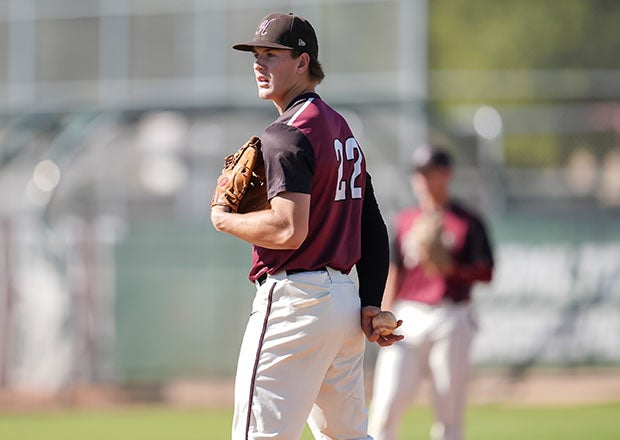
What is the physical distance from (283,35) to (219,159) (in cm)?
1649

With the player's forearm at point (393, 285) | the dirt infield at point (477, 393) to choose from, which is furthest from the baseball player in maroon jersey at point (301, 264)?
the dirt infield at point (477, 393)

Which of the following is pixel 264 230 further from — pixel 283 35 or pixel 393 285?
pixel 393 285

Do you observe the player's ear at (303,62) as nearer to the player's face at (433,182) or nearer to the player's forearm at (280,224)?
the player's forearm at (280,224)

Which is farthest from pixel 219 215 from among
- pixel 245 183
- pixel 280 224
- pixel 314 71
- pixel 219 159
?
pixel 219 159

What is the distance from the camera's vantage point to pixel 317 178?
5539mm

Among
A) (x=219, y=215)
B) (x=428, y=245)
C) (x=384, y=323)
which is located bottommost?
(x=384, y=323)

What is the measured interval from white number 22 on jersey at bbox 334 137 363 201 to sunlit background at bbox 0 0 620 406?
10.5 meters

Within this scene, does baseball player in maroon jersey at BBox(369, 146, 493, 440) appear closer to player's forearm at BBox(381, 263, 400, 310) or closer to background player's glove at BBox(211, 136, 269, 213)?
player's forearm at BBox(381, 263, 400, 310)

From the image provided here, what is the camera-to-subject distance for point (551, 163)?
29.1 metres

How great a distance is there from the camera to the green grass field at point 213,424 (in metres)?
12.2

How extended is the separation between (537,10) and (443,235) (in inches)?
1161

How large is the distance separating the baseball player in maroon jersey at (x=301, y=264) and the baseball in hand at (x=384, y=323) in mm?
27

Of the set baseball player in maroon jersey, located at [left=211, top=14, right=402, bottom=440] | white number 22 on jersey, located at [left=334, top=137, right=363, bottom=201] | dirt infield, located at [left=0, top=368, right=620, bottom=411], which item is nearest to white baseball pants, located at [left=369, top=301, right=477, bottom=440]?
baseball player in maroon jersey, located at [left=211, top=14, right=402, bottom=440]

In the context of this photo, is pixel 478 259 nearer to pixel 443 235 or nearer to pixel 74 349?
pixel 443 235
